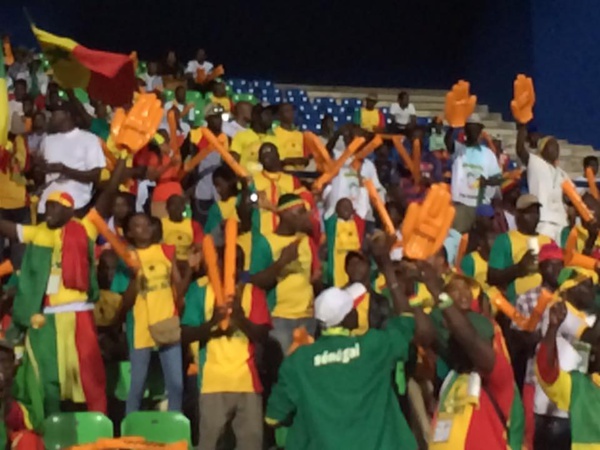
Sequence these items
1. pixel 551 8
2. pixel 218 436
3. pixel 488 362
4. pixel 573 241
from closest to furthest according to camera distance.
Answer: pixel 488 362 < pixel 218 436 < pixel 573 241 < pixel 551 8

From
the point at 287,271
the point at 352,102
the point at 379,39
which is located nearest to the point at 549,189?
the point at 287,271

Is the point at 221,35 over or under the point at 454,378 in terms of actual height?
over

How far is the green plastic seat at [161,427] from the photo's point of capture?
171 inches

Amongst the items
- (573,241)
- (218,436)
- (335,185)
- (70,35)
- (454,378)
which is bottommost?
(218,436)

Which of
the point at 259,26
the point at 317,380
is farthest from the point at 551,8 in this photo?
the point at 317,380

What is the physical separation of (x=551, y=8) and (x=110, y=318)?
9.25 m

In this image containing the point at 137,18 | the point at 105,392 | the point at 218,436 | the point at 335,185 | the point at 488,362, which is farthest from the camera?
the point at 137,18

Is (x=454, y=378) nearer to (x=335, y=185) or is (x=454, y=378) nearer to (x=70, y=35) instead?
(x=335, y=185)

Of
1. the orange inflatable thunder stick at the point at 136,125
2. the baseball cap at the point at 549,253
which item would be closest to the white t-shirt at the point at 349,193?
the baseball cap at the point at 549,253

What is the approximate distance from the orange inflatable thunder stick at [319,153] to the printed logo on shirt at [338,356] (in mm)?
3501

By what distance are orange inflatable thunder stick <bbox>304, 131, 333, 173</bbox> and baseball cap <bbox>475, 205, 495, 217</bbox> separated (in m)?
1.17

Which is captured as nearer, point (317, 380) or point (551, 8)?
point (317, 380)

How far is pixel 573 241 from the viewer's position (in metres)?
5.87

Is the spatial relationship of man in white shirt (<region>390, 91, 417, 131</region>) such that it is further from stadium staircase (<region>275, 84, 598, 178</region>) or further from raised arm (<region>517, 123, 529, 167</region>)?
raised arm (<region>517, 123, 529, 167</region>)
